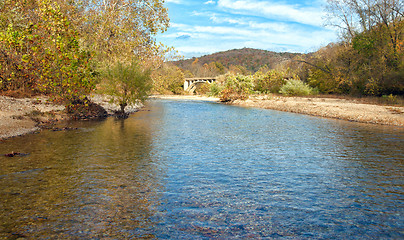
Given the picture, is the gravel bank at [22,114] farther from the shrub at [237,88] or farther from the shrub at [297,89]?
the shrub at [297,89]

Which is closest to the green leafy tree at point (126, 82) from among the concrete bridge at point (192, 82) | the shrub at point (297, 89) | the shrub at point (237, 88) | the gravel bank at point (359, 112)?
the gravel bank at point (359, 112)

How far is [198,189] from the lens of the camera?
9.67 metres

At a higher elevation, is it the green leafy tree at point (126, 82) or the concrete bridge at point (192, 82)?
the concrete bridge at point (192, 82)

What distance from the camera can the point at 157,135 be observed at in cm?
1984

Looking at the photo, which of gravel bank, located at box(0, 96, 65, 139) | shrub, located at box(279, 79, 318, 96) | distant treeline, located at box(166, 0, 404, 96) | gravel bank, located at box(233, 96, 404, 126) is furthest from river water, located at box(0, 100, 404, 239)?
shrub, located at box(279, 79, 318, 96)

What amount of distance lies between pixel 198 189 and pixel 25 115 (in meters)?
17.0

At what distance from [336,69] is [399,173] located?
4174cm

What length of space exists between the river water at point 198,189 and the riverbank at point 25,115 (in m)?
1.53

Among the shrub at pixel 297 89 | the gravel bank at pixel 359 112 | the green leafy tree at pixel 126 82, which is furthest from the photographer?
the shrub at pixel 297 89

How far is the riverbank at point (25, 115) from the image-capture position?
18202mm

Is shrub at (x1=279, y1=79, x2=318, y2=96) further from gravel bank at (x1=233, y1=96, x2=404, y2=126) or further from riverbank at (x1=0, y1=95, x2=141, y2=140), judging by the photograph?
riverbank at (x1=0, y1=95, x2=141, y2=140)

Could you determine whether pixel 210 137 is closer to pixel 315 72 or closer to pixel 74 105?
pixel 74 105

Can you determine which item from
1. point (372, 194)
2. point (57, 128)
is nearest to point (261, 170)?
point (372, 194)

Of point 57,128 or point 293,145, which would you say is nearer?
point 293,145
